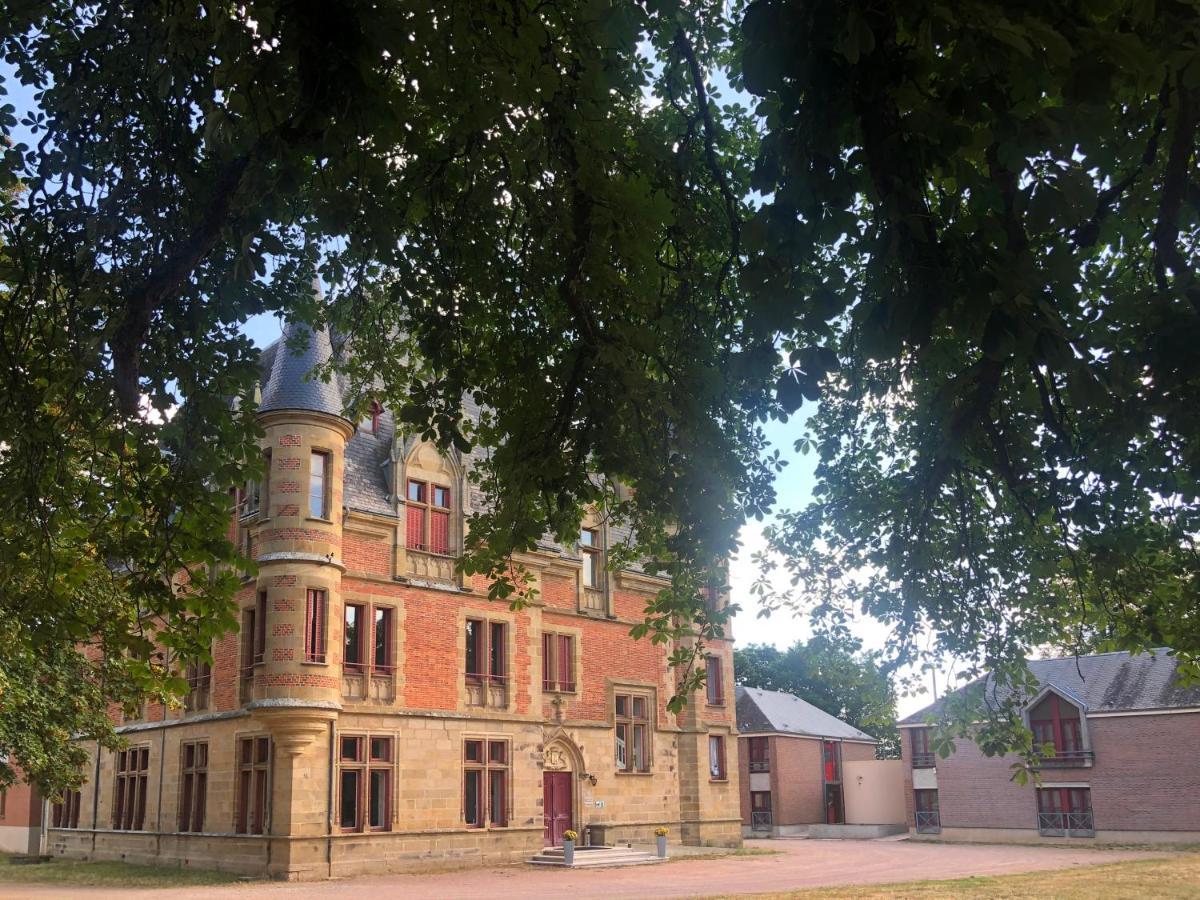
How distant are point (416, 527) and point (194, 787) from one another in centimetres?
→ 813

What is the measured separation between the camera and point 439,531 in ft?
91.6

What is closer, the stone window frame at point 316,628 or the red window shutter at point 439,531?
the stone window frame at point 316,628

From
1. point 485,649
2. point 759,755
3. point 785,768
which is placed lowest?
point 785,768

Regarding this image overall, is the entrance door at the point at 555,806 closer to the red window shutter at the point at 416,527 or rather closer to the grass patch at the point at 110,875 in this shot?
the red window shutter at the point at 416,527

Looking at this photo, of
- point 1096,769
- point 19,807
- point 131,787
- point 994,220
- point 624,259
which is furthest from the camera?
point 1096,769

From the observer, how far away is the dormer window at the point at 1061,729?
1526 inches

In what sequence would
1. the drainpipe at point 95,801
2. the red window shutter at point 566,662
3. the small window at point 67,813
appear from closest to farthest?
the drainpipe at point 95,801, the red window shutter at point 566,662, the small window at point 67,813

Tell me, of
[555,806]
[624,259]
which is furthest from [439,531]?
[624,259]

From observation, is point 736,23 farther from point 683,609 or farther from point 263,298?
point 683,609

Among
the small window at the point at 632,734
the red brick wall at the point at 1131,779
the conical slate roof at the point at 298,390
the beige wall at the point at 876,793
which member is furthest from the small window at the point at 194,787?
the beige wall at the point at 876,793

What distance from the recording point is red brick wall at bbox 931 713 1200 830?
36.3 m

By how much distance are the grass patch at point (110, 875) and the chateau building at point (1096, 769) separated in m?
23.6

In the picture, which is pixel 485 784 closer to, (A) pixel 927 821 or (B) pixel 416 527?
(B) pixel 416 527

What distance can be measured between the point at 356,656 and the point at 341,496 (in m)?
3.77
